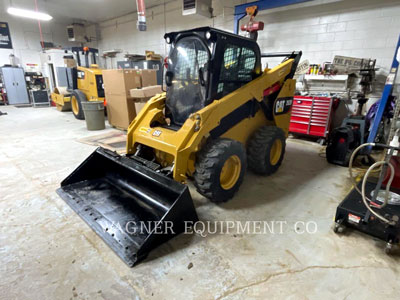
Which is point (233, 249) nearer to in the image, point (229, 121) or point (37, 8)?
point (229, 121)

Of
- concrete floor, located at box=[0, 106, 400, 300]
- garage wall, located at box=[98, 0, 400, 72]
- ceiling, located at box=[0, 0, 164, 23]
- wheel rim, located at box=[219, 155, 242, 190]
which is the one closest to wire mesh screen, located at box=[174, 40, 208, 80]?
wheel rim, located at box=[219, 155, 242, 190]

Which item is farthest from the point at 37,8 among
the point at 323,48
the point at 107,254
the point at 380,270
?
the point at 380,270

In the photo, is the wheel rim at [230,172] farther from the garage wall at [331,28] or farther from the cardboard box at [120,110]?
the garage wall at [331,28]

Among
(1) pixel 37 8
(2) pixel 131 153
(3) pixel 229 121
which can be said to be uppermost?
(1) pixel 37 8

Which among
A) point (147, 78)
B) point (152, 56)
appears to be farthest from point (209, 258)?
point (152, 56)

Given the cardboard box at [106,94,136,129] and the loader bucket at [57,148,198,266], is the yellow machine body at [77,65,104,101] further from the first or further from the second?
the loader bucket at [57,148,198,266]

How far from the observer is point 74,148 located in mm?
4344

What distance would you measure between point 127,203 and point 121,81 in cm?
385

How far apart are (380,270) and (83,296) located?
2.06m

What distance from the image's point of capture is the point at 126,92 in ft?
17.7

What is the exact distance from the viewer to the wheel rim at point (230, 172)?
8.27 feet

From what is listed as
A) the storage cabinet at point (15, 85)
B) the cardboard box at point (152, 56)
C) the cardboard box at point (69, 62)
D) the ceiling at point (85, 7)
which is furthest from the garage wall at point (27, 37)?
the cardboard box at point (152, 56)

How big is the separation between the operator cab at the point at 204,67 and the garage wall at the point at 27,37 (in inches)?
446

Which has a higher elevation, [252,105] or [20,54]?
[20,54]
